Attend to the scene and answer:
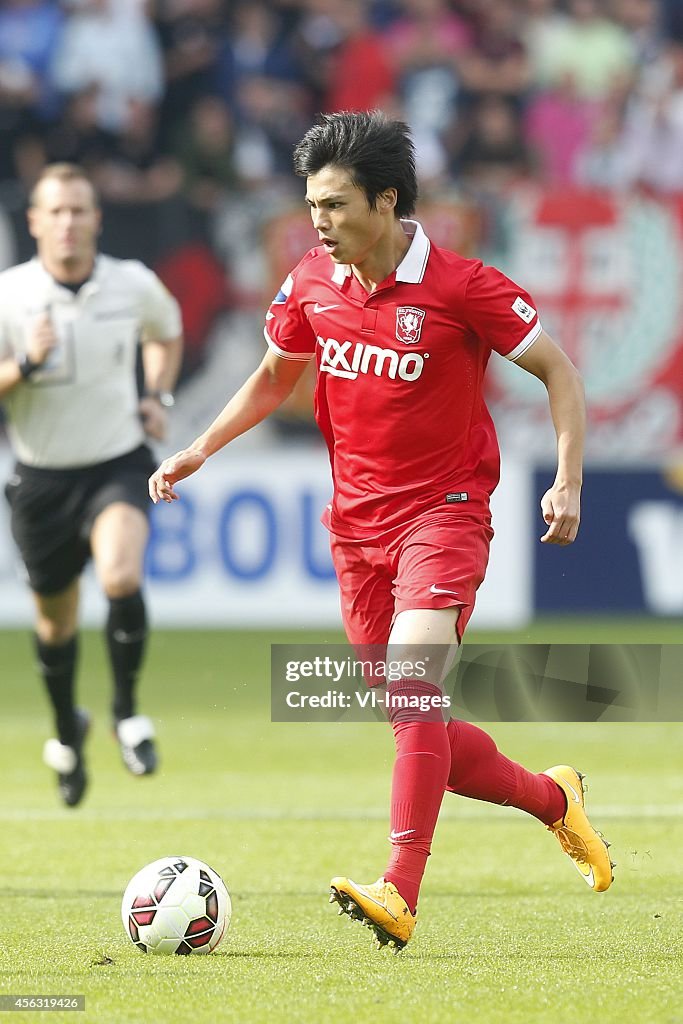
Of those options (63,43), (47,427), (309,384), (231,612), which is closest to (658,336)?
(309,384)

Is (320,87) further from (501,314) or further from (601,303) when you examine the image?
(501,314)

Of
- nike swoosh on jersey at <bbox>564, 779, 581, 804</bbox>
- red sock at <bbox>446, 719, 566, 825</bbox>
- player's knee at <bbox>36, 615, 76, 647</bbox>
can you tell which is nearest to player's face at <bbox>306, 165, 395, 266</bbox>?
red sock at <bbox>446, 719, 566, 825</bbox>

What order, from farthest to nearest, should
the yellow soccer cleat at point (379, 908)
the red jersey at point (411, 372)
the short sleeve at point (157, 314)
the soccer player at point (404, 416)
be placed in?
the short sleeve at point (157, 314) → the red jersey at point (411, 372) → the soccer player at point (404, 416) → the yellow soccer cleat at point (379, 908)

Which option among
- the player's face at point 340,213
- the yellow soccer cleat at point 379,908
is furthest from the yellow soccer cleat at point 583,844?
the player's face at point 340,213

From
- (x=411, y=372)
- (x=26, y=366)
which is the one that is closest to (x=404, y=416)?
(x=411, y=372)

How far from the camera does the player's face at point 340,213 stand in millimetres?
4574

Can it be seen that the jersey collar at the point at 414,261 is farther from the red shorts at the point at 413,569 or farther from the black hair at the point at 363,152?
the red shorts at the point at 413,569

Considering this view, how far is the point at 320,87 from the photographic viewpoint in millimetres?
15227

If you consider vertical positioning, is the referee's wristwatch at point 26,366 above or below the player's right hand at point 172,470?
below

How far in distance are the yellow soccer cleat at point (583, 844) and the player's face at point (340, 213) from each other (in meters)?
1.75

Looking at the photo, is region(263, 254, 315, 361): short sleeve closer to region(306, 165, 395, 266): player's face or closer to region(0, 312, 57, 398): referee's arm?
region(306, 165, 395, 266): player's face

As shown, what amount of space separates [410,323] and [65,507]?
290 centimetres

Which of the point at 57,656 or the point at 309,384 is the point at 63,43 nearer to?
the point at 309,384

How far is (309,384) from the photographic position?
520 inches
